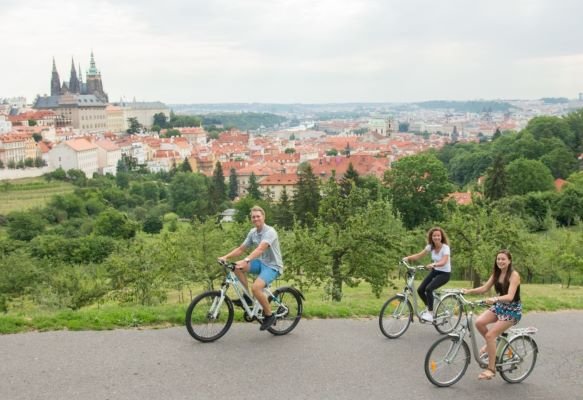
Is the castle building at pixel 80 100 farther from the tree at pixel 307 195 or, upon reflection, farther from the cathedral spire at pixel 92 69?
the tree at pixel 307 195

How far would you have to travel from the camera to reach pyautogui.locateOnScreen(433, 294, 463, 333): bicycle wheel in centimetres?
1003

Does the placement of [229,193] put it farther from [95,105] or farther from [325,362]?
[325,362]

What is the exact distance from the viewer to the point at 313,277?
62.1 ft

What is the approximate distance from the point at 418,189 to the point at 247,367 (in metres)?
42.7

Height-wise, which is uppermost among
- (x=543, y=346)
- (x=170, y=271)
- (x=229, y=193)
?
(x=543, y=346)

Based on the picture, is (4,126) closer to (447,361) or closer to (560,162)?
(560,162)

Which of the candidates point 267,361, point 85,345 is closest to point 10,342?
point 85,345

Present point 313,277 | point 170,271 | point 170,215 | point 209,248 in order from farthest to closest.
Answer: point 170,215 → point 209,248 → point 170,271 → point 313,277

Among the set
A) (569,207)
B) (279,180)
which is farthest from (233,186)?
(569,207)

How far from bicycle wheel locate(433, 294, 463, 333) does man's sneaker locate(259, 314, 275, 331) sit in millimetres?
2473

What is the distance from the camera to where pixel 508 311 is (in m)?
8.00

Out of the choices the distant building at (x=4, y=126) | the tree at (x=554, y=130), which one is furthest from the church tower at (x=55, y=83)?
the tree at (x=554, y=130)

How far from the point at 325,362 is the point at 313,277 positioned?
33.9 feet

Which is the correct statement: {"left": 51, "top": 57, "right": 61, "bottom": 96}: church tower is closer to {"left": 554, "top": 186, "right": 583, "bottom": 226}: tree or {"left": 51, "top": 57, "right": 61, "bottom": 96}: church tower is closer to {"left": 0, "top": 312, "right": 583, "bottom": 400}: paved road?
{"left": 554, "top": 186, "right": 583, "bottom": 226}: tree
